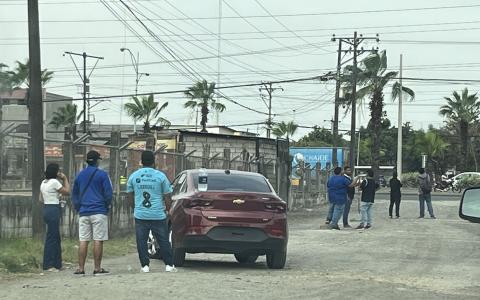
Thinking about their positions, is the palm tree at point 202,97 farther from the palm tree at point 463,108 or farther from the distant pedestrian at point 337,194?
the distant pedestrian at point 337,194

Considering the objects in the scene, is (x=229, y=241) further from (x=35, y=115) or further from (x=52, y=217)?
(x=35, y=115)

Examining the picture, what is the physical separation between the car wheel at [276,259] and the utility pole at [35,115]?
4.61 metres

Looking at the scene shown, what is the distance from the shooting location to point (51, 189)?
1102 cm

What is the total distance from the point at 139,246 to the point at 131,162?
25.5 ft

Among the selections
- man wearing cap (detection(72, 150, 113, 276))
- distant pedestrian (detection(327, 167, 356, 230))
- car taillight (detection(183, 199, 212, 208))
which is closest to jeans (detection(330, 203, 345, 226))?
distant pedestrian (detection(327, 167, 356, 230))

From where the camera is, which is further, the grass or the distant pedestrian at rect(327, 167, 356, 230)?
the distant pedestrian at rect(327, 167, 356, 230)

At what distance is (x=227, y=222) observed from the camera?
11.0 metres

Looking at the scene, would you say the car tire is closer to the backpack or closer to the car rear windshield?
the car rear windshield

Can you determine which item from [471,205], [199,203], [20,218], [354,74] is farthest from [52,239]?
[354,74]

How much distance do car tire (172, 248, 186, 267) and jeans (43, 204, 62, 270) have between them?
5.78 ft

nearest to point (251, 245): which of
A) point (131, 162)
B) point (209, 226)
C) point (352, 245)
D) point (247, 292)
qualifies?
point (209, 226)

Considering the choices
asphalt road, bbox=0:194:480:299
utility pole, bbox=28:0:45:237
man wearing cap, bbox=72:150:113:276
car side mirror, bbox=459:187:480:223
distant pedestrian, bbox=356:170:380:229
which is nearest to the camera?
car side mirror, bbox=459:187:480:223

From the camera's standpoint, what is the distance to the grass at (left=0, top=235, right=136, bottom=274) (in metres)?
10.9

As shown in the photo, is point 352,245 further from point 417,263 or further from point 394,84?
point 394,84
